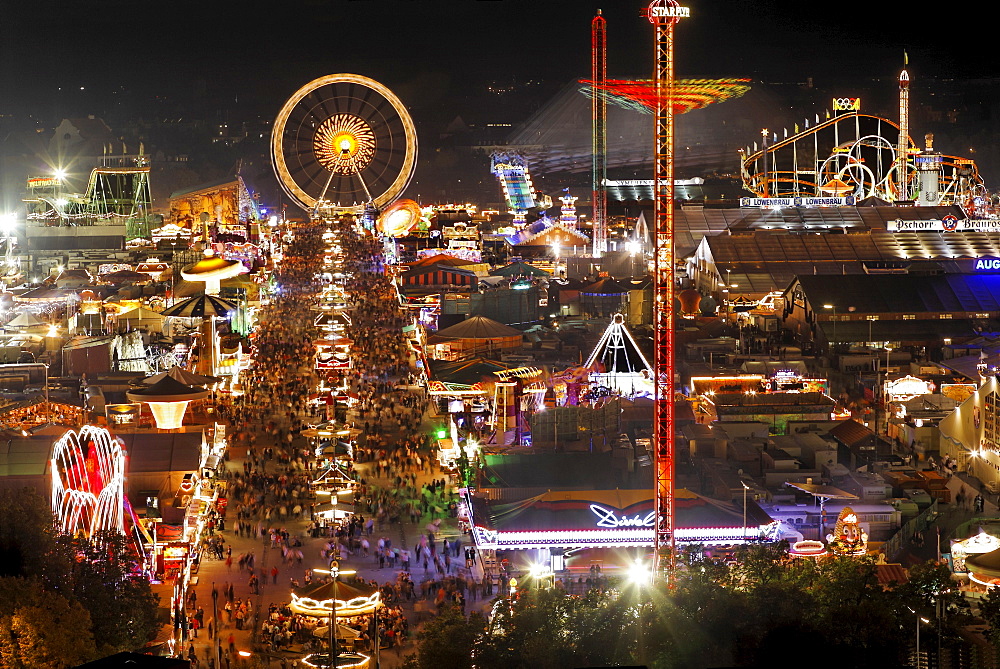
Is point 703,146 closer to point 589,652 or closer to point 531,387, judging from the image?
point 531,387

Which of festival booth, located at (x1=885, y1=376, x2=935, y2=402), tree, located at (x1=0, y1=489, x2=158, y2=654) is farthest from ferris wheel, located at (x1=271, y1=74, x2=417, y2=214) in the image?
tree, located at (x1=0, y1=489, x2=158, y2=654)

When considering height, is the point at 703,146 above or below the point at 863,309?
above

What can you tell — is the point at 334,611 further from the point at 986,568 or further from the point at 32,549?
the point at 986,568

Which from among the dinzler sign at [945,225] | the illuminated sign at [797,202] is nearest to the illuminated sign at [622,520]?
the dinzler sign at [945,225]

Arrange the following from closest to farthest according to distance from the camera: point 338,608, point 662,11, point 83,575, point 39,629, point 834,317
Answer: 1. point 39,629
2. point 83,575
3. point 662,11
4. point 338,608
5. point 834,317

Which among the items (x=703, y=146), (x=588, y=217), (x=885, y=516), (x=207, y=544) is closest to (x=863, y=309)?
(x=885, y=516)

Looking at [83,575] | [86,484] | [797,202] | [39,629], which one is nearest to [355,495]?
[86,484]

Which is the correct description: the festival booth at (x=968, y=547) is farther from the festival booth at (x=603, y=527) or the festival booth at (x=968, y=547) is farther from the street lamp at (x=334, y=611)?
the street lamp at (x=334, y=611)

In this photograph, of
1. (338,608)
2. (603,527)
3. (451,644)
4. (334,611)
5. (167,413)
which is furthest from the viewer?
(167,413)
